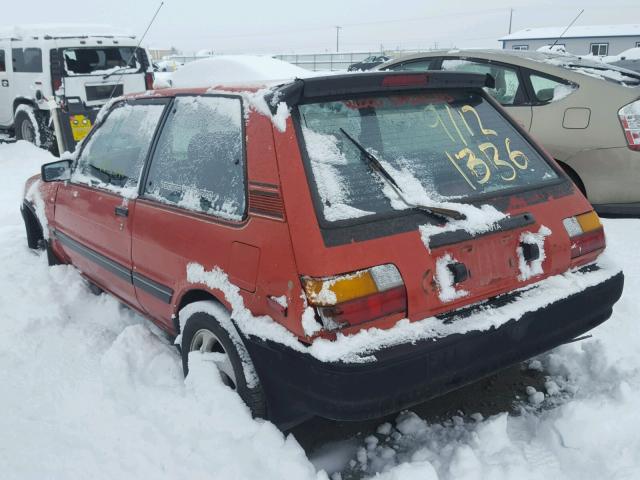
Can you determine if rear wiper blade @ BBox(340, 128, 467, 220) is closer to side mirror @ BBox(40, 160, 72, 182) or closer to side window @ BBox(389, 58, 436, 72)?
side mirror @ BBox(40, 160, 72, 182)

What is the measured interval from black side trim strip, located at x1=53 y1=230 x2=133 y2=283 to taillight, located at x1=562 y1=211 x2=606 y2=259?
2.33 m

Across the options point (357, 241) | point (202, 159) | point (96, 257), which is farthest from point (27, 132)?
point (357, 241)

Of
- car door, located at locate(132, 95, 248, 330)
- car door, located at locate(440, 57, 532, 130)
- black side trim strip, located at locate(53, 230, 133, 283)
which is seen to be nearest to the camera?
car door, located at locate(132, 95, 248, 330)

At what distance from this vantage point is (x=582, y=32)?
4725 centimetres

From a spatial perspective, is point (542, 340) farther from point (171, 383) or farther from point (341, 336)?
point (171, 383)

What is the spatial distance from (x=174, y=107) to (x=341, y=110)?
105 cm

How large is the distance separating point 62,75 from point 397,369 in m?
10.2

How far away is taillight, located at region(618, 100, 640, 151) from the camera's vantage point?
491 centimetres

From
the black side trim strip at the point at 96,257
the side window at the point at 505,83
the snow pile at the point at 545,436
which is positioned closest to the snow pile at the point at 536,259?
the snow pile at the point at 545,436

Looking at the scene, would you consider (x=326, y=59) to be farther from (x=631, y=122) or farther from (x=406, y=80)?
(x=406, y=80)

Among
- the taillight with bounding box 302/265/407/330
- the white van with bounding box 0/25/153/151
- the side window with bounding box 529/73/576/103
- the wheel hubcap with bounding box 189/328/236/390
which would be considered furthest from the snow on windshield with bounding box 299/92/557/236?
the white van with bounding box 0/25/153/151

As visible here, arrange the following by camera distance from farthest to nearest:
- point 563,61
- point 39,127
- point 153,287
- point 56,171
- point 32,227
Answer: point 39,127 < point 563,61 < point 32,227 < point 56,171 < point 153,287

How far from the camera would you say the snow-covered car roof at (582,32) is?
4550 cm

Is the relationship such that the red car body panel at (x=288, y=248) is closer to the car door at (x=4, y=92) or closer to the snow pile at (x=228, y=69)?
the snow pile at (x=228, y=69)
